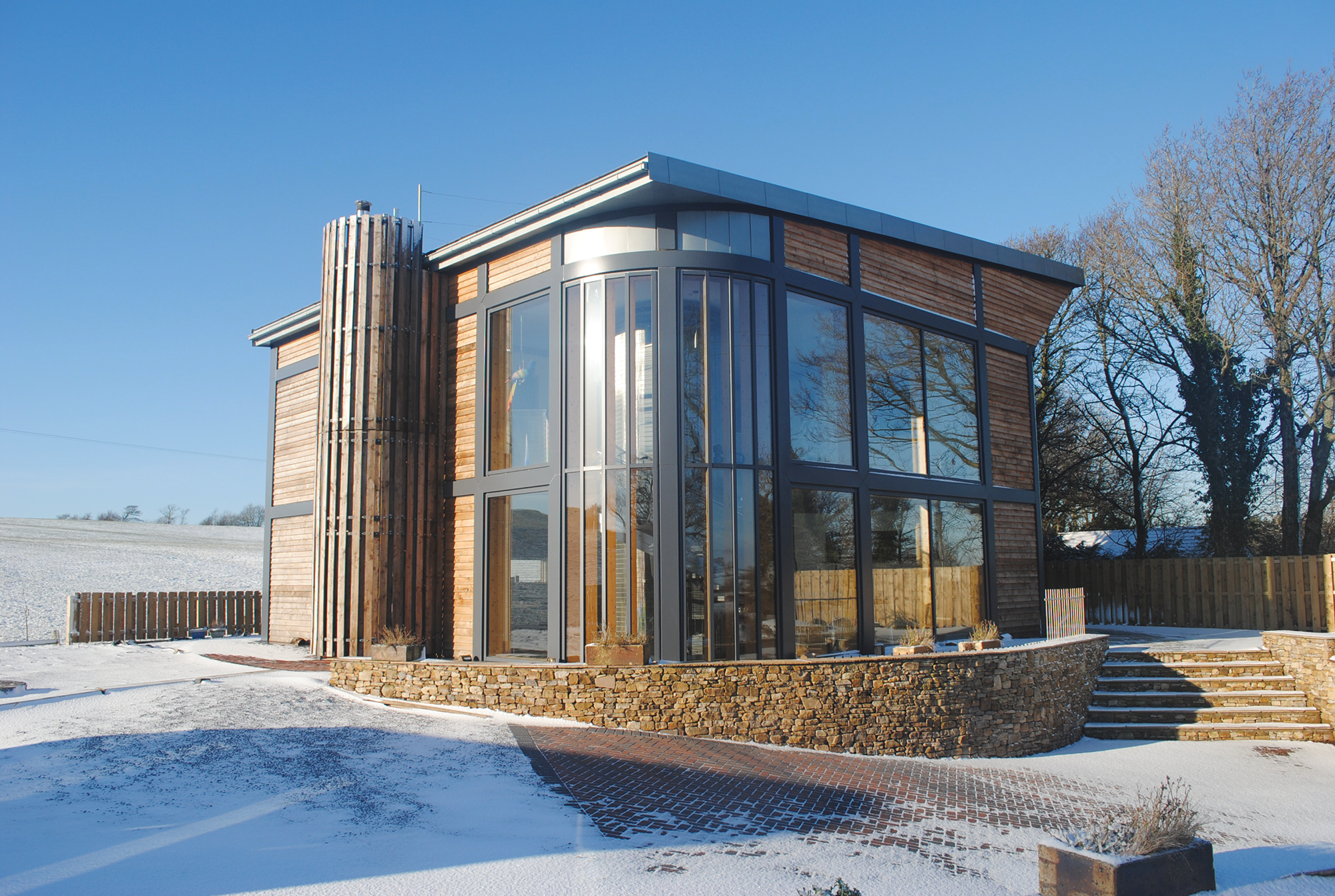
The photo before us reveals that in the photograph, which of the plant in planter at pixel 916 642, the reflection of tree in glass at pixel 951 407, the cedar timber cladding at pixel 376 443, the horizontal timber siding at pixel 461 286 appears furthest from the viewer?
the reflection of tree in glass at pixel 951 407

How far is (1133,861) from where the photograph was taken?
17.5 feet

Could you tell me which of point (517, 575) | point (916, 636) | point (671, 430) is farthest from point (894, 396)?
point (517, 575)

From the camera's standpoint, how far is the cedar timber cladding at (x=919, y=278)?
13.4 m

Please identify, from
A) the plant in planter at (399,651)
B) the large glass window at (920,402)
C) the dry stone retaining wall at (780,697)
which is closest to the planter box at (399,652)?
the plant in planter at (399,651)

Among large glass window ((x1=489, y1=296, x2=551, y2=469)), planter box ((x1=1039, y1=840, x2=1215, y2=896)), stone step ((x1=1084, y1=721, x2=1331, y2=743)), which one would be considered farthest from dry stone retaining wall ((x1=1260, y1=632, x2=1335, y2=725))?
large glass window ((x1=489, y1=296, x2=551, y2=469))

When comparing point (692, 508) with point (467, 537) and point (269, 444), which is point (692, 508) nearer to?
point (467, 537)

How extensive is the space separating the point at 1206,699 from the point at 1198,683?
0.28 metres

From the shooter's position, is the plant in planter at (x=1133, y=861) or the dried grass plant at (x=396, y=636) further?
the dried grass plant at (x=396, y=636)

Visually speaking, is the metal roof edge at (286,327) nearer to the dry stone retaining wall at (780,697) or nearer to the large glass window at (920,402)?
the dry stone retaining wall at (780,697)

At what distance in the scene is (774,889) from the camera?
5.30 meters

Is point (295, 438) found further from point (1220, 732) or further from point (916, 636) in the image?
point (1220, 732)

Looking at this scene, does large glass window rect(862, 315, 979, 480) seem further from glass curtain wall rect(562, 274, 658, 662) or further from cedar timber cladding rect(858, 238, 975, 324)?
glass curtain wall rect(562, 274, 658, 662)

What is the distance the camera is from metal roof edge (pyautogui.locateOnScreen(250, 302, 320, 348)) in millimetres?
15984

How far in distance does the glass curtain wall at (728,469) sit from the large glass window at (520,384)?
2295mm
